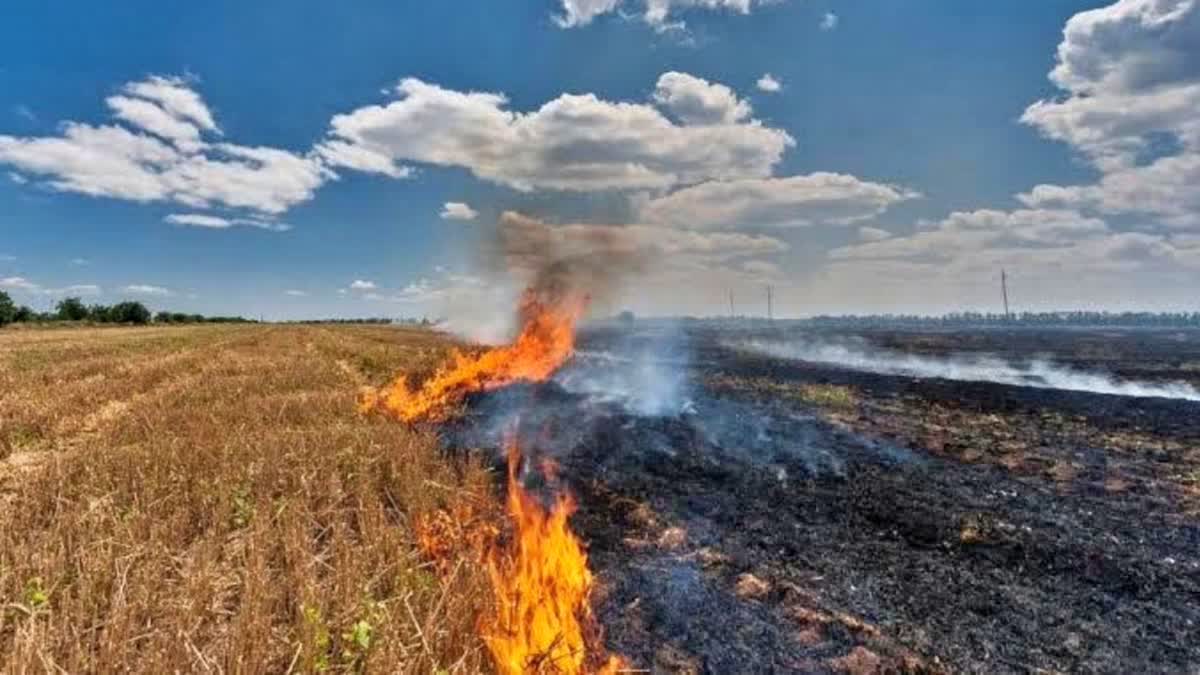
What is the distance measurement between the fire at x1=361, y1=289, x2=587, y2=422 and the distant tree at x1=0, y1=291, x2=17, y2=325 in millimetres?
93159

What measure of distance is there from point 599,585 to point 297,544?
3.33 meters

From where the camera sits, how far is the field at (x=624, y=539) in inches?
220

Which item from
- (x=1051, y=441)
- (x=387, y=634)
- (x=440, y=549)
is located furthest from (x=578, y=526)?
(x=1051, y=441)

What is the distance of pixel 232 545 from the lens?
7316 mm

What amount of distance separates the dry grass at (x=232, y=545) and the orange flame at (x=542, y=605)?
0.30 meters

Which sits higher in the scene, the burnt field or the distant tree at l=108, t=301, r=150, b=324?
the distant tree at l=108, t=301, r=150, b=324

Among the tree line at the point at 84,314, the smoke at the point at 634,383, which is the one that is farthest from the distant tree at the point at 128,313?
the smoke at the point at 634,383

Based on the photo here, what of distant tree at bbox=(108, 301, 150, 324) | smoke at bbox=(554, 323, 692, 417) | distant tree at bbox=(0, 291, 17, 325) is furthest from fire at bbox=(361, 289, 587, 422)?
distant tree at bbox=(108, 301, 150, 324)

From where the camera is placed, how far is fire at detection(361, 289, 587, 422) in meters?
19.3

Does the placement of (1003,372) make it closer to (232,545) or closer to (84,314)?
(232,545)

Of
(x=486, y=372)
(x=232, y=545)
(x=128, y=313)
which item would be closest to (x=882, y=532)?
(x=232, y=545)

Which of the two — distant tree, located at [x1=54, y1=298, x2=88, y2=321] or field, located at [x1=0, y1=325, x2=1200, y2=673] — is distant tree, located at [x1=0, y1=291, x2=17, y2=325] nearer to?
distant tree, located at [x1=54, y1=298, x2=88, y2=321]

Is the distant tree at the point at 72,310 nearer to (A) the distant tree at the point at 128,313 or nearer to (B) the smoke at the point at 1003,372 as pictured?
(A) the distant tree at the point at 128,313

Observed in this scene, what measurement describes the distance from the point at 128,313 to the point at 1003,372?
129502 millimetres
